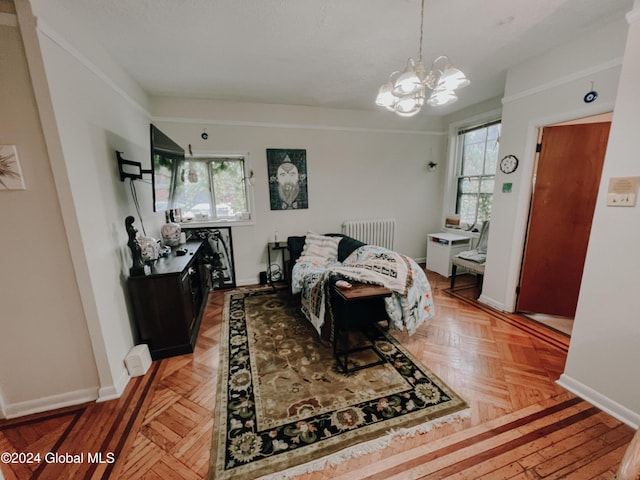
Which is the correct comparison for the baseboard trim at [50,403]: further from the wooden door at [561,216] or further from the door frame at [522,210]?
the wooden door at [561,216]

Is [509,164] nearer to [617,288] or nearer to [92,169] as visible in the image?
[617,288]

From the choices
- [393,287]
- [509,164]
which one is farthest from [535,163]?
[393,287]

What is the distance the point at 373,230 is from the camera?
4.30m

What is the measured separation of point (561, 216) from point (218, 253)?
418cm

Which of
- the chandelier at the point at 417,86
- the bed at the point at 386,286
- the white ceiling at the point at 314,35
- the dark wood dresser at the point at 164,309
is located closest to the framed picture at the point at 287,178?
the white ceiling at the point at 314,35

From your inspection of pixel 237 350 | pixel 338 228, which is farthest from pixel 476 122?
pixel 237 350

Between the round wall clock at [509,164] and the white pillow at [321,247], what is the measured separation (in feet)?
7.04

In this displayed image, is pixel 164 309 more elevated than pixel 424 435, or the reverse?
pixel 164 309

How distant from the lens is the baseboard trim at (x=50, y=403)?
1673 millimetres

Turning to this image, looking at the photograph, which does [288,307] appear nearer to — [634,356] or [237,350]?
[237,350]

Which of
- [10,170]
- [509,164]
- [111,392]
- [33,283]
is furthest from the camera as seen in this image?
[509,164]

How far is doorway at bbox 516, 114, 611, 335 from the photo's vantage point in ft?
7.90

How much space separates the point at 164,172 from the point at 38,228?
3.55 ft

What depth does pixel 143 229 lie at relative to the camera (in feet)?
8.56
